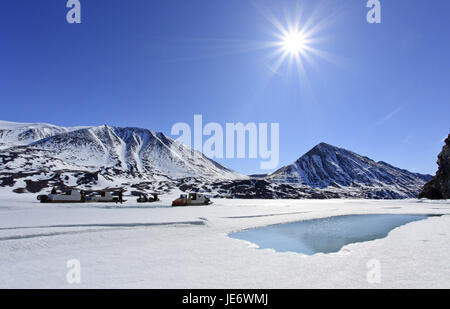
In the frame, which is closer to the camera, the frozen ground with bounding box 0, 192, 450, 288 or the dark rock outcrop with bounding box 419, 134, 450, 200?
the frozen ground with bounding box 0, 192, 450, 288

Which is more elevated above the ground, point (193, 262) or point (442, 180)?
point (193, 262)

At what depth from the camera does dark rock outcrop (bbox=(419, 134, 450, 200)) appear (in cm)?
9438

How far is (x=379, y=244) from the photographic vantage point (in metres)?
13.6

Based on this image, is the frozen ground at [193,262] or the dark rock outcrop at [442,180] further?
the dark rock outcrop at [442,180]

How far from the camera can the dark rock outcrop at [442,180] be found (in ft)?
310

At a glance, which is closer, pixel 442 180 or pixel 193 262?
pixel 193 262

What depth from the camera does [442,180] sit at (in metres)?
97.0

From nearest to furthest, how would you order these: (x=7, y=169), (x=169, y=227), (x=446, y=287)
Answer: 1. (x=446, y=287)
2. (x=169, y=227)
3. (x=7, y=169)
